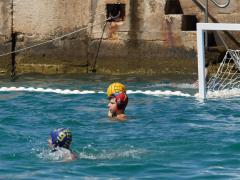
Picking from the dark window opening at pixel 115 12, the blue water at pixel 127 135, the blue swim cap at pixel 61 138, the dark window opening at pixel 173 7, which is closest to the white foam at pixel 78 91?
the blue water at pixel 127 135

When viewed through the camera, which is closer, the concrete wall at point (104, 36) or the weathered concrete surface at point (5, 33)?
the concrete wall at point (104, 36)

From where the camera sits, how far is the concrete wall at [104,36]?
19938 mm

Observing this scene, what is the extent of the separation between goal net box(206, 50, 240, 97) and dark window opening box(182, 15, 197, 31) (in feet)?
3.97

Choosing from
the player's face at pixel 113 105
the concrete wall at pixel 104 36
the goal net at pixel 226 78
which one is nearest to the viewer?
the player's face at pixel 113 105

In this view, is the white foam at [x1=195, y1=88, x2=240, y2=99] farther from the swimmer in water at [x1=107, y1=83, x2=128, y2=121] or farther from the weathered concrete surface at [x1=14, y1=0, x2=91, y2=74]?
the weathered concrete surface at [x1=14, y1=0, x2=91, y2=74]

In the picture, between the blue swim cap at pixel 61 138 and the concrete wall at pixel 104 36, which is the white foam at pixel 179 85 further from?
the blue swim cap at pixel 61 138

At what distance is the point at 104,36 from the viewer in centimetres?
2056

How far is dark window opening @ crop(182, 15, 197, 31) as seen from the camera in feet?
65.4

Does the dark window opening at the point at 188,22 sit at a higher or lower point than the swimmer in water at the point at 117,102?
higher

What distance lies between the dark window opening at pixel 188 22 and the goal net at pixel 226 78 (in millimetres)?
1210

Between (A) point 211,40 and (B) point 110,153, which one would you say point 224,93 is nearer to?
(A) point 211,40

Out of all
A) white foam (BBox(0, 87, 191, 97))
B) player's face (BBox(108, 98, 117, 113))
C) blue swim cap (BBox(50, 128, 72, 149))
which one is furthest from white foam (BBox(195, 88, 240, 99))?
blue swim cap (BBox(50, 128, 72, 149))

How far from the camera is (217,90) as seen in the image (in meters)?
17.7

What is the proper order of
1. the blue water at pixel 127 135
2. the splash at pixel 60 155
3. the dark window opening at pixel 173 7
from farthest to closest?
1. the dark window opening at pixel 173 7
2. the splash at pixel 60 155
3. the blue water at pixel 127 135
